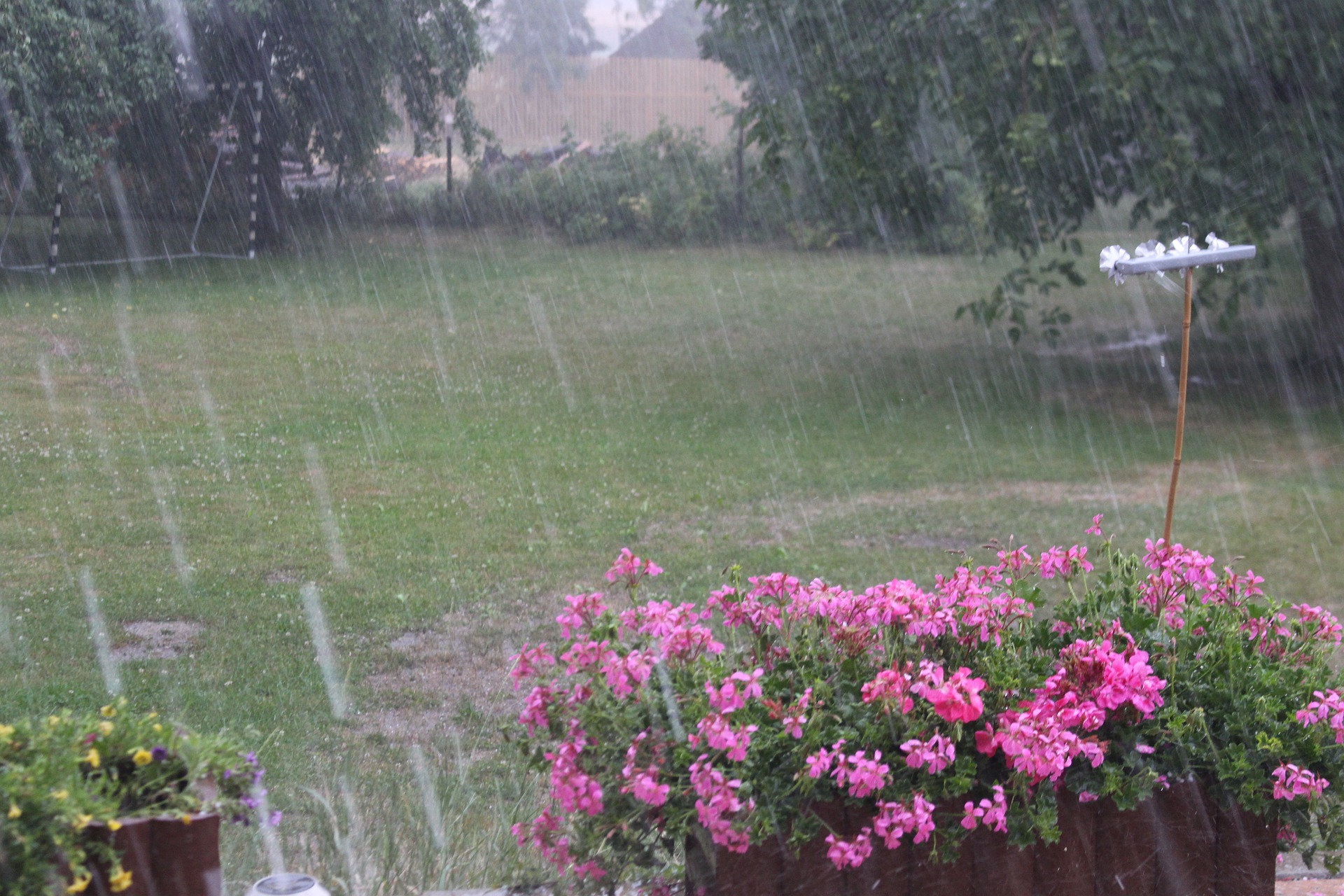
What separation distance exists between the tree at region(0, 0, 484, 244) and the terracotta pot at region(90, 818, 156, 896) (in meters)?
14.1

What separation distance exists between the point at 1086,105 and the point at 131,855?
9728 mm

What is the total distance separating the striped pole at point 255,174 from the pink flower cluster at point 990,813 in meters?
17.4

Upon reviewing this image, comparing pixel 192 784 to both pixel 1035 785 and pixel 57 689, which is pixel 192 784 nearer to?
pixel 1035 785

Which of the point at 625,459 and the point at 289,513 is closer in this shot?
the point at 289,513

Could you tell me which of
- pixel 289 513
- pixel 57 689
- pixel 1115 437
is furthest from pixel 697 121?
pixel 57 689

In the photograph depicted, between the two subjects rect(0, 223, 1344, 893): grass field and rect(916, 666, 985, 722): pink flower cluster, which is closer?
rect(916, 666, 985, 722): pink flower cluster

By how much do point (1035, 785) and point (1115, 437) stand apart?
8220 millimetres

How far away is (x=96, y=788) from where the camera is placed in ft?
6.48

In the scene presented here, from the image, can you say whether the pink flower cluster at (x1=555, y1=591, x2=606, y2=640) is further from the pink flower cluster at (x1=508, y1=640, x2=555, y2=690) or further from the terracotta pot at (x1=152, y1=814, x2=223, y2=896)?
the terracotta pot at (x1=152, y1=814, x2=223, y2=896)

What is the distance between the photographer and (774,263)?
21.3m

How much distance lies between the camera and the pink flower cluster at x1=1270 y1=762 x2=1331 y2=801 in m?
2.35

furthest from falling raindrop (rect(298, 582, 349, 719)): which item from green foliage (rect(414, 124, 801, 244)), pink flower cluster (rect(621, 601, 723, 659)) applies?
green foliage (rect(414, 124, 801, 244))

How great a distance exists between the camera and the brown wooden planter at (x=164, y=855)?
2002 millimetres

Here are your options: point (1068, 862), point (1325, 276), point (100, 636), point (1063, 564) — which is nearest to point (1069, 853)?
point (1068, 862)
